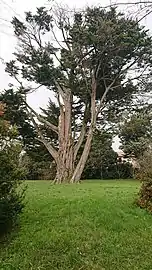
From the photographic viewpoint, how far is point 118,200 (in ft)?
38.5

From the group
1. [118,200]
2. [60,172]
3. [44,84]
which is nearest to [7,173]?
[118,200]

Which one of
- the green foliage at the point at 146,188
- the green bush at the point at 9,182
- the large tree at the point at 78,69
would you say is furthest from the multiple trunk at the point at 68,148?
the green bush at the point at 9,182

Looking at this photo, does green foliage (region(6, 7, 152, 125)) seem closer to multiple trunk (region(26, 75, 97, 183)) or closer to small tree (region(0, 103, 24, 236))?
multiple trunk (region(26, 75, 97, 183))

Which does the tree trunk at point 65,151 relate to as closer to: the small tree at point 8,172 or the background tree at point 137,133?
the background tree at point 137,133

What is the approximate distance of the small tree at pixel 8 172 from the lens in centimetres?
820

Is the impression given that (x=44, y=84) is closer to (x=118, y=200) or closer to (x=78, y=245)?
(x=118, y=200)

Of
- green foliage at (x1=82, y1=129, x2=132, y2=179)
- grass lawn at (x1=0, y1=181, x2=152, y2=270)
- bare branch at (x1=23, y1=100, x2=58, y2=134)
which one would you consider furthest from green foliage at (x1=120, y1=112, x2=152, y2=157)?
grass lawn at (x1=0, y1=181, x2=152, y2=270)

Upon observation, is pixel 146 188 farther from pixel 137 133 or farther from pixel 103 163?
pixel 137 133

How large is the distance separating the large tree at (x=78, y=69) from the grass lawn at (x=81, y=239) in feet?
48.2

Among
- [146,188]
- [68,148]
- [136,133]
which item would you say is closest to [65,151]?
[68,148]

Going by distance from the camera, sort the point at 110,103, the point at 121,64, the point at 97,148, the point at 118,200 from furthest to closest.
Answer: the point at 97,148
the point at 110,103
the point at 121,64
the point at 118,200

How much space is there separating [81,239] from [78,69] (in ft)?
60.8

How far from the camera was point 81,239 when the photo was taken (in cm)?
808

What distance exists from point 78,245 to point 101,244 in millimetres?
464
